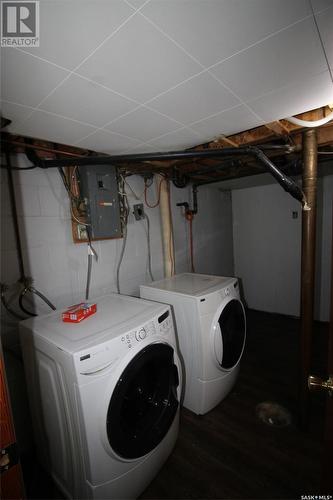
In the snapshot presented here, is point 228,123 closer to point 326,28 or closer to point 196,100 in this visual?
point 196,100

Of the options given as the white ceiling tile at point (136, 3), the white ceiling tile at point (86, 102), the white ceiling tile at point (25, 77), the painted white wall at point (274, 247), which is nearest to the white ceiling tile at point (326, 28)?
the white ceiling tile at point (136, 3)

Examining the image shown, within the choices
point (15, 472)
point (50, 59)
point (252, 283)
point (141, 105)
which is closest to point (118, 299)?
point (15, 472)

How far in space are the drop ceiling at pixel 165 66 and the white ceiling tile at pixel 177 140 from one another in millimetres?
120

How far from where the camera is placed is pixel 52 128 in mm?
1266

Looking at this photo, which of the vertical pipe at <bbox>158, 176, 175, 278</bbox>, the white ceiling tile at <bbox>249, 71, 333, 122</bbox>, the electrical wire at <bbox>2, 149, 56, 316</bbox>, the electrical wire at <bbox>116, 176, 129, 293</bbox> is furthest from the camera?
the vertical pipe at <bbox>158, 176, 175, 278</bbox>

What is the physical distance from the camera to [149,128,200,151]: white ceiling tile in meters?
1.50

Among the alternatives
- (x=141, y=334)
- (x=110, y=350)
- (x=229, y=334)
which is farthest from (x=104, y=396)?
(x=229, y=334)

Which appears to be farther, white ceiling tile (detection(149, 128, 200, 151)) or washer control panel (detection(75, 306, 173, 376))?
white ceiling tile (detection(149, 128, 200, 151))

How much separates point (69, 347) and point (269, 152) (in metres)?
1.92

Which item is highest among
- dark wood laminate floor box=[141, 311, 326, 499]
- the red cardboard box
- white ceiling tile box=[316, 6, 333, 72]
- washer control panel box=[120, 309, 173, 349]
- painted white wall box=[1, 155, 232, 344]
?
white ceiling tile box=[316, 6, 333, 72]

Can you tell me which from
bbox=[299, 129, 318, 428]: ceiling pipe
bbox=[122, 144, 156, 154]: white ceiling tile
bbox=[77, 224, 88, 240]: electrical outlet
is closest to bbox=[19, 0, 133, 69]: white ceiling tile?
bbox=[122, 144, 156, 154]: white ceiling tile

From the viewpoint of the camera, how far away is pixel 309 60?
87 centimetres

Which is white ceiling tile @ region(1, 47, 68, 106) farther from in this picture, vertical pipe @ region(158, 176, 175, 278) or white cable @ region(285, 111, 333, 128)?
vertical pipe @ region(158, 176, 175, 278)

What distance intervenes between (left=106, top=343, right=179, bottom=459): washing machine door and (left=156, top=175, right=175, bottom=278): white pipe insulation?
1.14 metres
